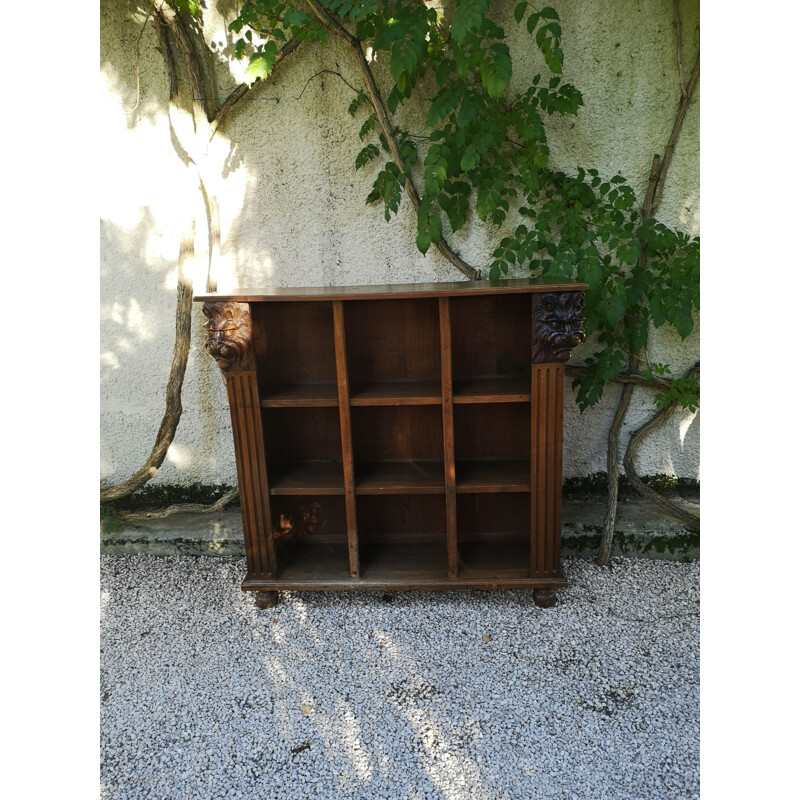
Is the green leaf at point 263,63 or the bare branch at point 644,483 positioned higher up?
the green leaf at point 263,63

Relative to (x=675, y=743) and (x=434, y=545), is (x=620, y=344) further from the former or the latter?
(x=675, y=743)

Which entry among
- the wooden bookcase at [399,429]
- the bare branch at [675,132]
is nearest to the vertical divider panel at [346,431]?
the wooden bookcase at [399,429]

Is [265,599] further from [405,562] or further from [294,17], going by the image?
[294,17]

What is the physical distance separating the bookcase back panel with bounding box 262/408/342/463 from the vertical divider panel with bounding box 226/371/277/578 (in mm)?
231

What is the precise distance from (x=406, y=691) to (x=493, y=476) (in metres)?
0.93

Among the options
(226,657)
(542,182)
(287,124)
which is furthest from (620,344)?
(226,657)

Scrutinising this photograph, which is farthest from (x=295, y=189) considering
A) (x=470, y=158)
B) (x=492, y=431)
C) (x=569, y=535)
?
(x=569, y=535)

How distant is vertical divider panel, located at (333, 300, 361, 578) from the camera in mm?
2410

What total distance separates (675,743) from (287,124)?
2.95 metres

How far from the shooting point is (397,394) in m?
2.55

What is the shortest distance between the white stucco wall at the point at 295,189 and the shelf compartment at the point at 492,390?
0.58 m

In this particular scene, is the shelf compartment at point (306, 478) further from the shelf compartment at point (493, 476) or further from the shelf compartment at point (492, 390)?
the shelf compartment at point (492, 390)

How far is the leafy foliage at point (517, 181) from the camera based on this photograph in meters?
2.62

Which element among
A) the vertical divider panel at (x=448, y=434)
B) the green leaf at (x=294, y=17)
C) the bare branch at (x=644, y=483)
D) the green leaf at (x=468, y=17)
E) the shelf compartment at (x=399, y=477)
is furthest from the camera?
the bare branch at (x=644, y=483)
